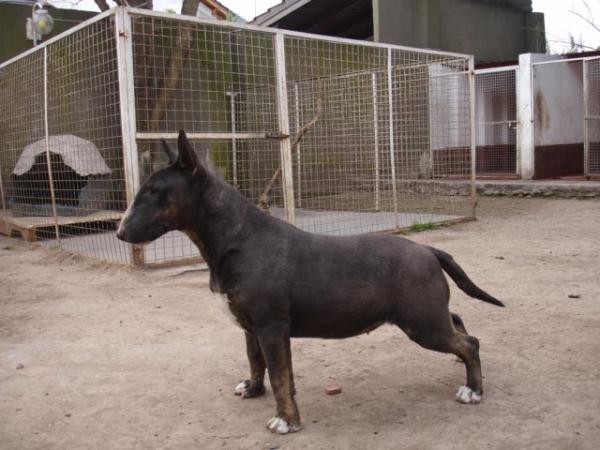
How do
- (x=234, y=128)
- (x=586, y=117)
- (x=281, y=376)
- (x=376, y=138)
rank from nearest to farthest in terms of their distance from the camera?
(x=281, y=376)
(x=376, y=138)
(x=234, y=128)
(x=586, y=117)

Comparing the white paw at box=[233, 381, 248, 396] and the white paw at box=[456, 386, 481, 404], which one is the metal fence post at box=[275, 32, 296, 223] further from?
the white paw at box=[456, 386, 481, 404]

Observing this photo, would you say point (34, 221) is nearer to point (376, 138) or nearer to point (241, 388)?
point (376, 138)

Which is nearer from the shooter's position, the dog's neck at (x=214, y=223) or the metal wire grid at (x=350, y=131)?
the dog's neck at (x=214, y=223)

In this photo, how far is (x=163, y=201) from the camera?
3.09 metres

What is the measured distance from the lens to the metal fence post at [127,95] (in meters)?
6.04

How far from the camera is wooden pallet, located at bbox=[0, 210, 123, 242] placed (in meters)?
8.16

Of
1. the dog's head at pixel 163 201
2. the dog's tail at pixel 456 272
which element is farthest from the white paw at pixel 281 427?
the dog's tail at pixel 456 272

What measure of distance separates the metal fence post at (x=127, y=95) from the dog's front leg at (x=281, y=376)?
338 cm

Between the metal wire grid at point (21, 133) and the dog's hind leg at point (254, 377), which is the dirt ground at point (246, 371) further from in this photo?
the metal wire grid at point (21, 133)

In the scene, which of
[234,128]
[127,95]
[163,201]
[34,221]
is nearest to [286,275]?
[163,201]

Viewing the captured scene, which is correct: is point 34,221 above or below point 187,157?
below

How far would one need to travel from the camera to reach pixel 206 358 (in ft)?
13.7

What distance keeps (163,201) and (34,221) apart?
6.60 m

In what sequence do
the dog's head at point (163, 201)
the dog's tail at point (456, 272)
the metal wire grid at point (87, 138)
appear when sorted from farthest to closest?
the metal wire grid at point (87, 138) → the dog's tail at point (456, 272) → the dog's head at point (163, 201)
